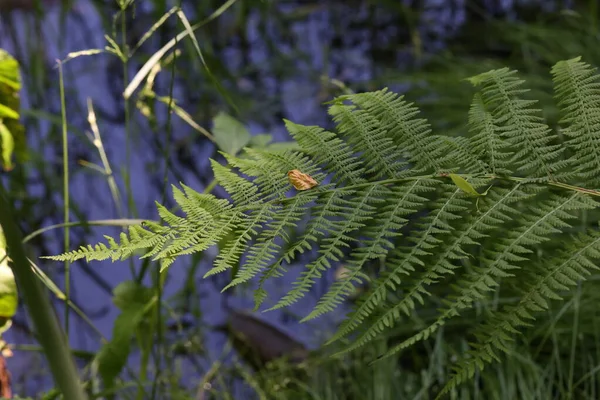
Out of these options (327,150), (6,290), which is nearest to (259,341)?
(6,290)

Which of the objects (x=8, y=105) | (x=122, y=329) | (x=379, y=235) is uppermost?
(x=8, y=105)

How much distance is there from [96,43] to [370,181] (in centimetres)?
191

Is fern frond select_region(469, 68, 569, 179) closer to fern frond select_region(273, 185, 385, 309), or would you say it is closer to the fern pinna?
the fern pinna

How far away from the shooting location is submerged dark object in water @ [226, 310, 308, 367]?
157 cm

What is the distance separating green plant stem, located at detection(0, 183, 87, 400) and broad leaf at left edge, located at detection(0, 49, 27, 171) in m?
0.37

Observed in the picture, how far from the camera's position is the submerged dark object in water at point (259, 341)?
1.57 metres

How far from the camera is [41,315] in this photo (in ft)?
2.10

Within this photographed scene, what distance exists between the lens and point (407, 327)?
4.37 ft

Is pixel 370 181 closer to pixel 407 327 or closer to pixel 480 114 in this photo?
pixel 480 114

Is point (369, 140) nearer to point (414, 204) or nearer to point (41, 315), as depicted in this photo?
point (414, 204)

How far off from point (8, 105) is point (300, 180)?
554 mm

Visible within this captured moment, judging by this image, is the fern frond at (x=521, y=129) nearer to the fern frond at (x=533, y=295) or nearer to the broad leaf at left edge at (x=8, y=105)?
the fern frond at (x=533, y=295)

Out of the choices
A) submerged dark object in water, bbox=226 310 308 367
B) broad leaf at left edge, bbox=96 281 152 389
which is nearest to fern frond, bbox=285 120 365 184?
broad leaf at left edge, bbox=96 281 152 389

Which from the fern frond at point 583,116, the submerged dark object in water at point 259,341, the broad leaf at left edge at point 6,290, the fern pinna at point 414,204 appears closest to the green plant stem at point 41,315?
the fern pinna at point 414,204
